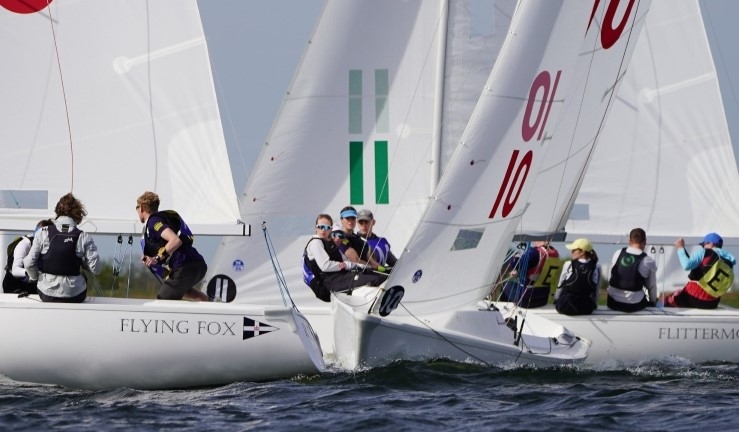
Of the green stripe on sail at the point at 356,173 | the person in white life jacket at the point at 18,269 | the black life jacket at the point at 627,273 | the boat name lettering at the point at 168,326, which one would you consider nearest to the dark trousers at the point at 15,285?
the person in white life jacket at the point at 18,269

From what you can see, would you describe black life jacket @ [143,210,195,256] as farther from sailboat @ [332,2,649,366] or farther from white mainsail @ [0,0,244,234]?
white mainsail @ [0,0,244,234]

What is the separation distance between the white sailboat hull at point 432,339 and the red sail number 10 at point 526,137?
1000mm

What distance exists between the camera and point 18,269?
1334 centimetres

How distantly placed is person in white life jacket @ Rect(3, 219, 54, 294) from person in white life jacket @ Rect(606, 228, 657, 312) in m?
5.62

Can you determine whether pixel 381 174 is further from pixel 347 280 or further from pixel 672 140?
pixel 672 140

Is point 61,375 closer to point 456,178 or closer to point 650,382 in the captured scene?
point 456,178

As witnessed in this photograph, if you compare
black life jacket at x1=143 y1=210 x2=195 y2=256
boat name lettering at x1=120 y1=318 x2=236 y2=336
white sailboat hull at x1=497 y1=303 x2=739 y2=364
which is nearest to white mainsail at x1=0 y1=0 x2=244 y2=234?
black life jacket at x1=143 y1=210 x2=195 y2=256

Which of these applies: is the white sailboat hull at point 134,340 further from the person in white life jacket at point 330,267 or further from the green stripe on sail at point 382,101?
the green stripe on sail at point 382,101

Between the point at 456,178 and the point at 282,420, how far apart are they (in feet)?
10.8

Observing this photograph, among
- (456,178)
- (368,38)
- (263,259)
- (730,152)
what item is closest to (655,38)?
(730,152)

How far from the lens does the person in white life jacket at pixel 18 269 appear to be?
43.8ft

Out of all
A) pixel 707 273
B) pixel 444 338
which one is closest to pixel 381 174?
pixel 707 273

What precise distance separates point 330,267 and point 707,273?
14.1ft

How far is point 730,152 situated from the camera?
64.6ft
